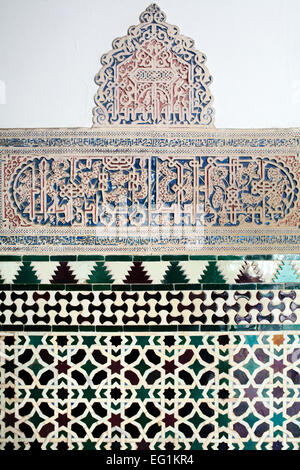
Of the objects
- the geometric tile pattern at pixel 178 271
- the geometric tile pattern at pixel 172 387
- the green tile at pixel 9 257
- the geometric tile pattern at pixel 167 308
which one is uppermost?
the green tile at pixel 9 257

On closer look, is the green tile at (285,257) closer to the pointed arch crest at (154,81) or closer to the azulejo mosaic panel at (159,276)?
the azulejo mosaic panel at (159,276)

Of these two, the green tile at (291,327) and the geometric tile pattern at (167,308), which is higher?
the geometric tile pattern at (167,308)

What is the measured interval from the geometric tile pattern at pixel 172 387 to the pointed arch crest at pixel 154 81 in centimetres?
96

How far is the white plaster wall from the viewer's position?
59.0 inches

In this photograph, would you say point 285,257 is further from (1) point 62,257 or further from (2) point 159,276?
(1) point 62,257

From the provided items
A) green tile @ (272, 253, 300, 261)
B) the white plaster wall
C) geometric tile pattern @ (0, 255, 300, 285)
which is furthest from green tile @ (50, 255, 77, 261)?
green tile @ (272, 253, 300, 261)

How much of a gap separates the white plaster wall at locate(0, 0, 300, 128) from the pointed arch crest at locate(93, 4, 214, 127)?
0.04m

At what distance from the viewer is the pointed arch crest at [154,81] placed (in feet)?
4.90

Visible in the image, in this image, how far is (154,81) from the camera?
1.50 metres

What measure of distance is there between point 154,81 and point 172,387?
1.35 meters

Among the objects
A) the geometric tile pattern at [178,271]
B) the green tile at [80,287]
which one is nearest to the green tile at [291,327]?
the geometric tile pattern at [178,271]

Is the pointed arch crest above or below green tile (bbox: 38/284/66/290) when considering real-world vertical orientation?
above

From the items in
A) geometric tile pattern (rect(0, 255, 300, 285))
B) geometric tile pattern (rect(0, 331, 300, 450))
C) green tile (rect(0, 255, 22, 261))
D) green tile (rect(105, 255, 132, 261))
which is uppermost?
green tile (rect(0, 255, 22, 261))

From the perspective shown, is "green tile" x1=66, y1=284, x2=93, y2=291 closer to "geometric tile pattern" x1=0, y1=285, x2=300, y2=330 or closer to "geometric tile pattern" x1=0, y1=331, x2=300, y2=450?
"geometric tile pattern" x1=0, y1=285, x2=300, y2=330
